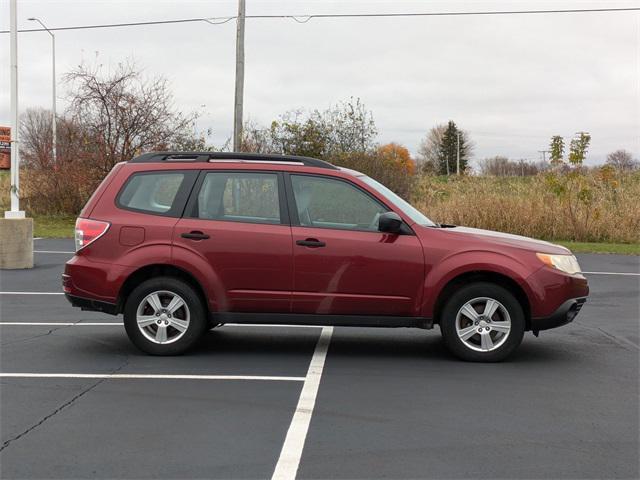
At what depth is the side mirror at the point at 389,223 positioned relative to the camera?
23.8ft

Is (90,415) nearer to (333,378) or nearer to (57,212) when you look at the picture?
(333,378)

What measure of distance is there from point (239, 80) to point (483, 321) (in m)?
17.7

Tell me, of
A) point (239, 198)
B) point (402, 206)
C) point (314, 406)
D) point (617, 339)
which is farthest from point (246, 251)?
point (617, 339)

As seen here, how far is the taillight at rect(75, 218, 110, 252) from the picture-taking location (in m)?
7.54

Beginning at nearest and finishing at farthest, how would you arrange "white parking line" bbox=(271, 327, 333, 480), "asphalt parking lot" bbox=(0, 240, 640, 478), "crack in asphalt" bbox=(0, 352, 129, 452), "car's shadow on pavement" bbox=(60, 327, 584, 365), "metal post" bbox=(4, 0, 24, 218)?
"white parking line" bbox=(271, 327, 333, 480) → "asphalt parking lot" bbox=(0, 240, 640, 478) → "crack in asphalt" bbox=(0, 352, 129, 452) → "car's shadow on pavement" bbox=(60, 327, 584, 365) → "metal post" bbox=(4, 0, 24, 218)

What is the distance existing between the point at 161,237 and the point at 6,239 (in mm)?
8550

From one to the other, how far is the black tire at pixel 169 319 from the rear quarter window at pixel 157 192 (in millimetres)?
681

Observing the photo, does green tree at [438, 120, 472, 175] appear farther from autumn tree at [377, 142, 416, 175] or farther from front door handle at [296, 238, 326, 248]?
front door handle at [296, 238, 326, 248]

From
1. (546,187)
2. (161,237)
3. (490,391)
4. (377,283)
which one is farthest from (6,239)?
(546,187)

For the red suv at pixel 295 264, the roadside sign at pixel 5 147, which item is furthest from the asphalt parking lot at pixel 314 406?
the roadside sign at pixel 5 147

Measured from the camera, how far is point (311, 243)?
24.0 ft

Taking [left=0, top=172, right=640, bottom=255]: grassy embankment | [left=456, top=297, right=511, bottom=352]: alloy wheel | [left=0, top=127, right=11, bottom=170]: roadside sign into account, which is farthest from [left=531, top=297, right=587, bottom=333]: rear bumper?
[left=0, top=172, right=640, bottom=255]: grassy embankment

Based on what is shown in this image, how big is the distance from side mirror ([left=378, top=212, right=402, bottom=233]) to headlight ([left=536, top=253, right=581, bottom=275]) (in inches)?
52.1

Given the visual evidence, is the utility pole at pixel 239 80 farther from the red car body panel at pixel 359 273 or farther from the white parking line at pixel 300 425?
the red car body panel at pixel 359 273
